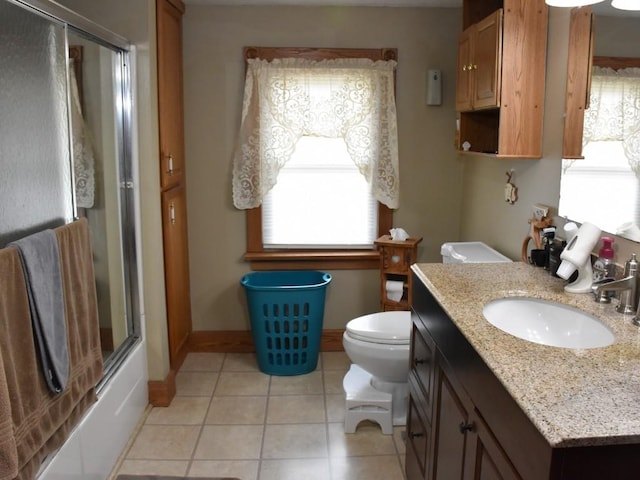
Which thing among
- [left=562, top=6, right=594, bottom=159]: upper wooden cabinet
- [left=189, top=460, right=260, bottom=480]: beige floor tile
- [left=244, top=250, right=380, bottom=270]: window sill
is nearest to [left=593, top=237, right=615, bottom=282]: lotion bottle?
[left=562, top=6, right=594, bottom=159]: upper wooden cabinet

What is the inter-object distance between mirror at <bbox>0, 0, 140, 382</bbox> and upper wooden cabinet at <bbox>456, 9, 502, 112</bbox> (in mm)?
1614

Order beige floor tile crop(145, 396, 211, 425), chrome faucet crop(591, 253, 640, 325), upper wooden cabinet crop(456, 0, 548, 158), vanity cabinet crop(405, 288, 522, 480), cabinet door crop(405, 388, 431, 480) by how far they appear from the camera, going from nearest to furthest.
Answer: vanity cabinet crop(405, 288, 522, 480)
chrome faucet crop(591, 253, 640, 325)
cabinet door crop(405, 388, 431, 480)
upper wooden cabinet crop(456, 0, 548, 158)
beige floor tile crop(145, 396, 211, 425)

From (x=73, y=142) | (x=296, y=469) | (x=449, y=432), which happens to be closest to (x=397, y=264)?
(x=296, y=469)

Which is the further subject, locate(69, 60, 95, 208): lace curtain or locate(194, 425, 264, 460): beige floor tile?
locate(194, 425, 264, 460): beige floor tile

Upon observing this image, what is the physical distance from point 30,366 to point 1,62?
2.99 ft

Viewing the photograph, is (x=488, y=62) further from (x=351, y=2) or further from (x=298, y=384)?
(x=298, y=384)

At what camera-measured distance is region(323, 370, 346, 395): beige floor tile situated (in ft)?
10.7

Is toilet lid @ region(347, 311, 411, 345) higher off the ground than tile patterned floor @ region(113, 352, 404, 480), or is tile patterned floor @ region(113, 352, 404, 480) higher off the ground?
toilet lid @ region(347, 311, 411, 345)

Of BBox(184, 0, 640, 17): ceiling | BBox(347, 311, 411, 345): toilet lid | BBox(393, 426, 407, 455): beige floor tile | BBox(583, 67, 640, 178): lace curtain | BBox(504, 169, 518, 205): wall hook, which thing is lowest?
BBox(393, 426, 407, 455): beige floor tile

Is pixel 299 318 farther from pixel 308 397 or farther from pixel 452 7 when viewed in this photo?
pixel 452 7

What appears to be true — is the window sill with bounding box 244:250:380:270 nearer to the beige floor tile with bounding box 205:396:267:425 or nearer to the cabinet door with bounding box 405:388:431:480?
the beige floor tile with bounding box 205:396:267:425

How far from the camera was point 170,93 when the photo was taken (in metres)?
3.18

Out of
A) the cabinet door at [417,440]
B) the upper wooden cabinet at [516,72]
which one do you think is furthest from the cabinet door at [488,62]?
the cabinet door at [417,440]

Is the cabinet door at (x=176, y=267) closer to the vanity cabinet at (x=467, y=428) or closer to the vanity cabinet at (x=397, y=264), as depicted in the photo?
the vanity cabinet at (x=397, y=264)
